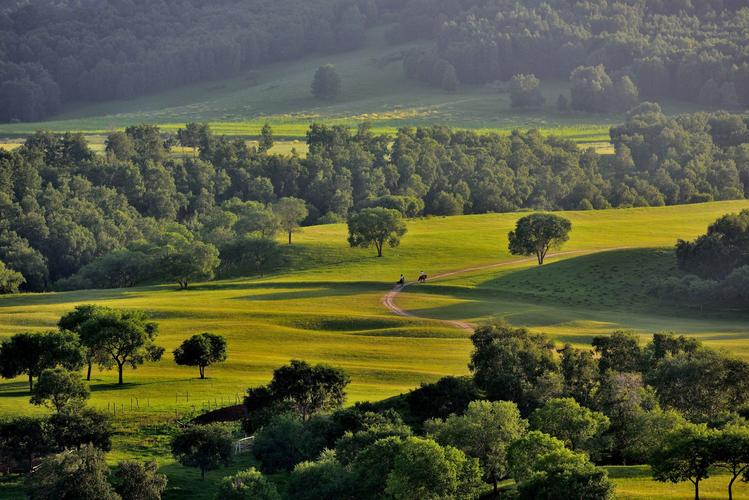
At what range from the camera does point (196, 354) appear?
87625 mm

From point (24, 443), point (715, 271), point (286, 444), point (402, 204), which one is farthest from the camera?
point (402, 204)

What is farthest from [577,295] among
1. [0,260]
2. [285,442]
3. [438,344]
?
A: [0,260]

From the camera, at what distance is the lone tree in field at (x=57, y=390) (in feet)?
246

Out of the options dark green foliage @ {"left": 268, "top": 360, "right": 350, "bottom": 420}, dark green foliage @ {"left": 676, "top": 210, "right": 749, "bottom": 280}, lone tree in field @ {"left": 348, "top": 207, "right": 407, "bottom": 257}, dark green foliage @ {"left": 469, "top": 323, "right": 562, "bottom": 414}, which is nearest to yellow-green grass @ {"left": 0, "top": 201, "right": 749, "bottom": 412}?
lone tree in field @ {"left": 348, "top": 207, "right": 407, "bottom": 257}

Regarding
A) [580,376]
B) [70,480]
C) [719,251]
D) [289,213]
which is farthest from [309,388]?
[289,213]

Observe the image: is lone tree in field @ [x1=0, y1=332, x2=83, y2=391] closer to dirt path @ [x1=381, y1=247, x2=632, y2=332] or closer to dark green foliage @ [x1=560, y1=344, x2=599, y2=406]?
dark green foliage @ [x1=560, y1=344, x2=599, y2=406]

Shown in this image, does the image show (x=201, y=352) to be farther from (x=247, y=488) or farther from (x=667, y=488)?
(x=667, y=488)

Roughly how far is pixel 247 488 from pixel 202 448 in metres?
9.59

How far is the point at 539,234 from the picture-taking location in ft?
451

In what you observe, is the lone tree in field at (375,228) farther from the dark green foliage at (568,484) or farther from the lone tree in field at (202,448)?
the dark green foliage at (568,484)

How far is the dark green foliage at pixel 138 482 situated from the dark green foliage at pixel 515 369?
22621 millimetres

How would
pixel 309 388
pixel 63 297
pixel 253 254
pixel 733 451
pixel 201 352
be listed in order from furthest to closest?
pixel 253 254 → pixel 63 297 → pixel 201 352 → pixel 309 388 → pixel 733 451

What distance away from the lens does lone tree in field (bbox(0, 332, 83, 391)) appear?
3260 inches

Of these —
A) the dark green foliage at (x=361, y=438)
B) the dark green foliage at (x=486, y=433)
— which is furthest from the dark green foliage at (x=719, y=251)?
the dark green foliage at (x=361, y=438)
